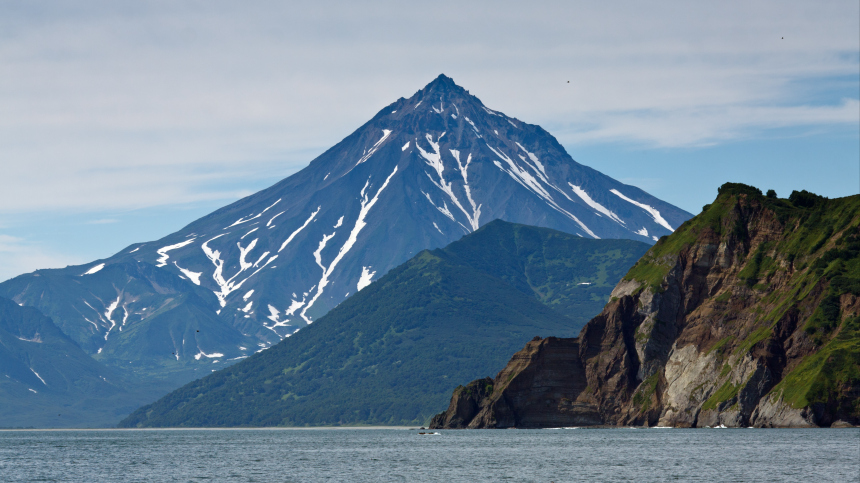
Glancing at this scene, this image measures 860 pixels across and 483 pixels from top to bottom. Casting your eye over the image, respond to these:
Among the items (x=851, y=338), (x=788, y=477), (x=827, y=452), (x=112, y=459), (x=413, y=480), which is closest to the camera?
(x=788, y=477)

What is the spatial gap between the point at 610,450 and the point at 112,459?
80.5 meters

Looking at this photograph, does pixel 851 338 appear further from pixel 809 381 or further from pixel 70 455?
pixel 70 455

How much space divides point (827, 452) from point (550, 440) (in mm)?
68113

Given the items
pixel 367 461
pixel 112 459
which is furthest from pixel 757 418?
pixel 112 459

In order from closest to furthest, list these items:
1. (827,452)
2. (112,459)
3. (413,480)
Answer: (413,480) < (827,452) < (112,459)

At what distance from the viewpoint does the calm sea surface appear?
122312mm

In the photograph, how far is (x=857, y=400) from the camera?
180 meters

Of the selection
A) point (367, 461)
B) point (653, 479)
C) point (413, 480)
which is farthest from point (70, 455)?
point (653, 479)

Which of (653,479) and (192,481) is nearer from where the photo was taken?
(653,479)

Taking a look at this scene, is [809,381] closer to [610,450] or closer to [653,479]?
[610,450]

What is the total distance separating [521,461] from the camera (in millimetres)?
146750

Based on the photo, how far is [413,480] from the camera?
124250mm

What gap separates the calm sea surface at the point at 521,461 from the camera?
122 m

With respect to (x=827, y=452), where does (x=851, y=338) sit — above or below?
above
